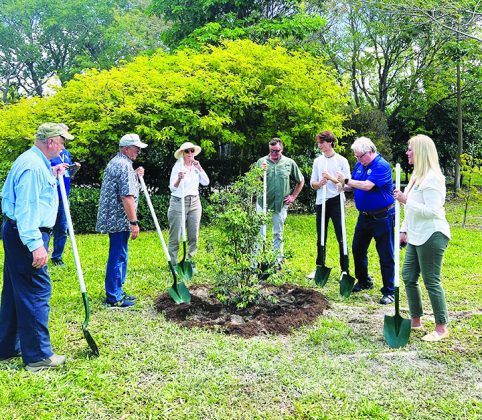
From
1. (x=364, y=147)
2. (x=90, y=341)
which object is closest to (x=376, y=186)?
(x=364, y=147)

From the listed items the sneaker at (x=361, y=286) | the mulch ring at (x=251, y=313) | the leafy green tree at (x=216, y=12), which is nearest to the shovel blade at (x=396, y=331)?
the mulch ring at (x=251, y=313)

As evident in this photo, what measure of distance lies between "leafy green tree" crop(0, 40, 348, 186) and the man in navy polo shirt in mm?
5336

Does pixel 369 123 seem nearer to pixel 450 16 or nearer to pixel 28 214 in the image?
pixel 450 16

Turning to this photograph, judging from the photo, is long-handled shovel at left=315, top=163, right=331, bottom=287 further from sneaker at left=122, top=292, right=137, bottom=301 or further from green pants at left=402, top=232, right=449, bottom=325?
A: sneaker at left=122, top=292, right=137, bottom=301

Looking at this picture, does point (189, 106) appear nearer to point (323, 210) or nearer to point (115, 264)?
point (323, 210)

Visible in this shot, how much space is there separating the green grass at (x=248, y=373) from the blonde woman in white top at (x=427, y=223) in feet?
1.73

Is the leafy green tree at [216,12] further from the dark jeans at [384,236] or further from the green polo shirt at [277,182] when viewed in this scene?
the dark jeans at [384,236]

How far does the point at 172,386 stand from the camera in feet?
11.6

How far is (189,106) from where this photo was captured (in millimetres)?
11148

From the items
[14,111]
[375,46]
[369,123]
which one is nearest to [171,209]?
[14,111]

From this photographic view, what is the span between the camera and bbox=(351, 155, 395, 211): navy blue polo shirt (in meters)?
5.66

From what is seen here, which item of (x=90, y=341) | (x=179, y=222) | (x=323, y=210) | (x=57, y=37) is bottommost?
(x=90, y=341)

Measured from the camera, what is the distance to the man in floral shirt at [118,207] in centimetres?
519

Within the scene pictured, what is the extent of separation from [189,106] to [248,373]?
27.5 ft
